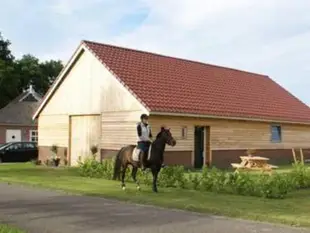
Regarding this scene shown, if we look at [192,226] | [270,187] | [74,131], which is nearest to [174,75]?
[74,131]

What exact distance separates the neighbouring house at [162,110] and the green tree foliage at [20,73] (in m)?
34.2

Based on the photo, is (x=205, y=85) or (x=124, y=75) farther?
(x=205, y=85)

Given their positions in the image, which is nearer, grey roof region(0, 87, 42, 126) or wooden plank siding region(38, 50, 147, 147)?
wooden plank siding region(38, 50, 147, 147)

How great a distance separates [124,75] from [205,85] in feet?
21.9

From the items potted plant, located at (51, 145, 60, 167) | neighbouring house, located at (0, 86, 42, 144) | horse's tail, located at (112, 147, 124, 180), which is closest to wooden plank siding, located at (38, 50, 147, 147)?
potted plant, located at (51, 145, 60, 167)

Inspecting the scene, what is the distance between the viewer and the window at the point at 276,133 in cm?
3537

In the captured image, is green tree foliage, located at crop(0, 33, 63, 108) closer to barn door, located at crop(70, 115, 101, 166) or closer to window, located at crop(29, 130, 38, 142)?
window, located at crop(29, 130, 38, 142)

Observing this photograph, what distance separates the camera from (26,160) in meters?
39.2

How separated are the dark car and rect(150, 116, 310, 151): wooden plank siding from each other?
47.3 feet

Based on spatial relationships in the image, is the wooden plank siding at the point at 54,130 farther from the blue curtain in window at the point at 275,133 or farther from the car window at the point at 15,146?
the blue curtain in window at the point at 275,133

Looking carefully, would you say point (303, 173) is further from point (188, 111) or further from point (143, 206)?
point (188, 111)

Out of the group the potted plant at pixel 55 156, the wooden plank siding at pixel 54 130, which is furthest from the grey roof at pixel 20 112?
the potted plant at pixel 55 156

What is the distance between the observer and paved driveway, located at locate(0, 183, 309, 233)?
1072 centimetres

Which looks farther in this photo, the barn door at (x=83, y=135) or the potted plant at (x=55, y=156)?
the potted plant at (x=55, y=156)
